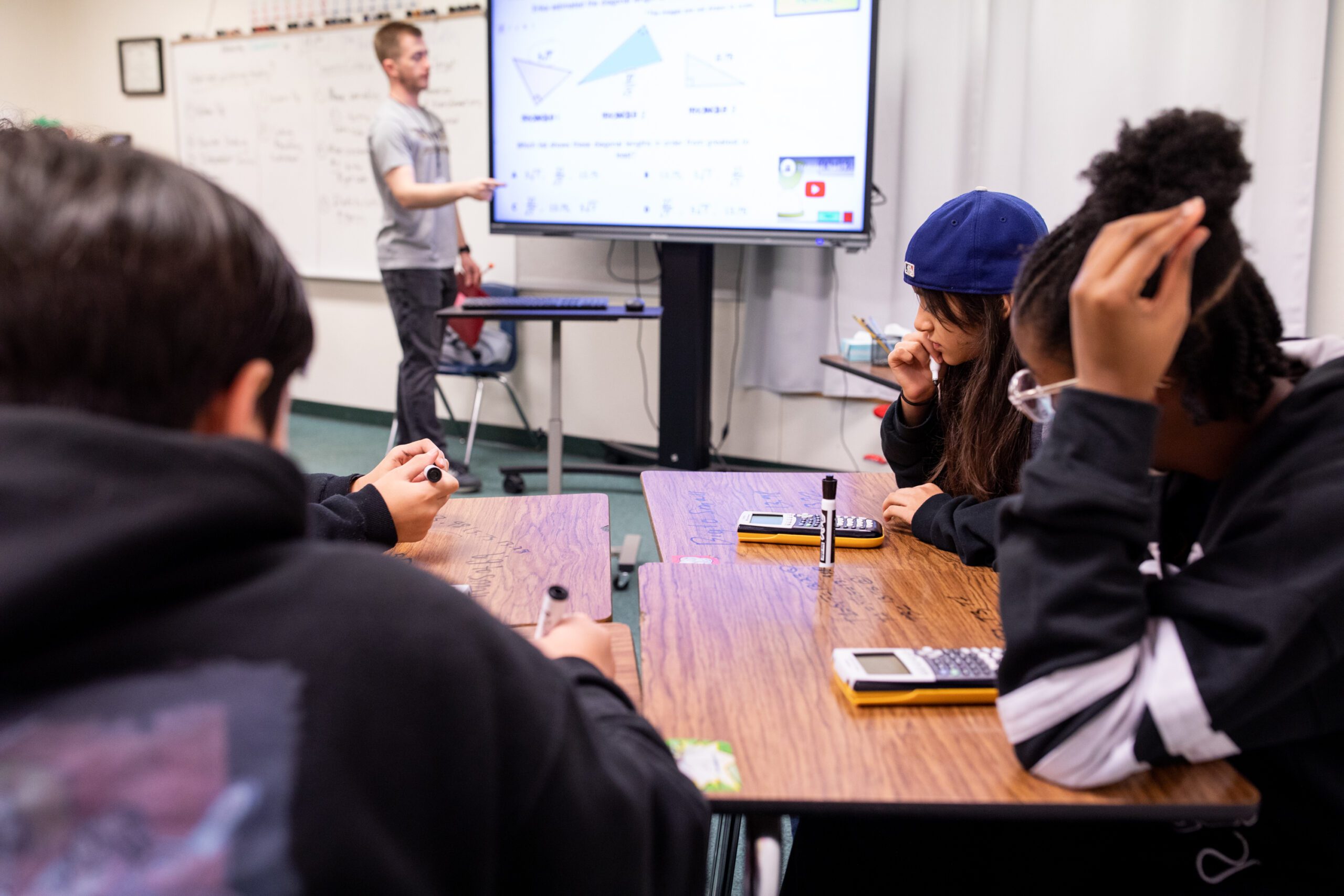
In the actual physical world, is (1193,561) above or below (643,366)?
above

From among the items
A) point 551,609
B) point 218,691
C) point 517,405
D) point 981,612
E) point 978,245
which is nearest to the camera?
point 218,691

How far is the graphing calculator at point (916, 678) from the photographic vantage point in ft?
3.06

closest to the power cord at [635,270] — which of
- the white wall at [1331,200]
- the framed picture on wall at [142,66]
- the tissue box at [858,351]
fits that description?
the tissue box at [858,351]

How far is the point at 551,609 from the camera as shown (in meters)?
0.87

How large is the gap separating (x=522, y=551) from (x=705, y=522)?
289mm

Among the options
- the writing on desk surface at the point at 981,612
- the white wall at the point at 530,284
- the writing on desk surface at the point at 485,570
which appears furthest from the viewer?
the white wall at the point at 530,284

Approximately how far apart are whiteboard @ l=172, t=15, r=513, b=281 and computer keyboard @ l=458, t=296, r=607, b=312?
1768 millimetres

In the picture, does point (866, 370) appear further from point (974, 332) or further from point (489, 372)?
point (489, 372)

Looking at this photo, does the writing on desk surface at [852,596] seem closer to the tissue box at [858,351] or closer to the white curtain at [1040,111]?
the tissue box at [858,351]

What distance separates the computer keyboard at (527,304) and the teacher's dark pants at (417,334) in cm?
105

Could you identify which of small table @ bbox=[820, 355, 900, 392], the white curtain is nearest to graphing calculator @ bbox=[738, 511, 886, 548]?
small table @ bbox=[820, 355, 900, 392]

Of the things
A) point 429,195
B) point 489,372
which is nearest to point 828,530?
point 429,195

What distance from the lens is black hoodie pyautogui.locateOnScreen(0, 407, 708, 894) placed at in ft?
1.44

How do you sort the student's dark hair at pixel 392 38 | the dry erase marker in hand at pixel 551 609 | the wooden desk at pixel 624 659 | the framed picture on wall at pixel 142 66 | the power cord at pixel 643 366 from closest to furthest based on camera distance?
the dry erase marker in hand at pixel 551 609 < the wooden desk at pixel 624 659 < the student's dark hair at pixel 392 38 < the power cord at pixel 643 366 < the framed picture on wall at pixel 142 66
